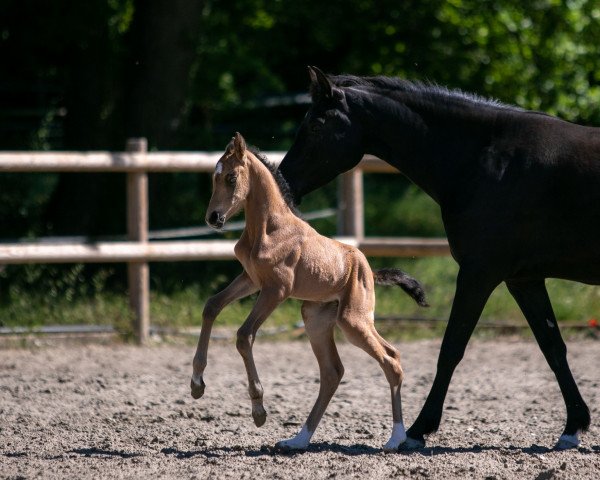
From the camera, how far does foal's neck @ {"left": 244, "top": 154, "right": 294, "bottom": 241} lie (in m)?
4.54

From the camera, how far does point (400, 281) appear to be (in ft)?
16.1

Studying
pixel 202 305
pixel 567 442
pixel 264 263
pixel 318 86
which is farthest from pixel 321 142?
pixel 202 305

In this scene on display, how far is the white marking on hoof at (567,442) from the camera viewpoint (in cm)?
488

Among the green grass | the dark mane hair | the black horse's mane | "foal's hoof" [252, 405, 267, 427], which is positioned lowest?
the green grass

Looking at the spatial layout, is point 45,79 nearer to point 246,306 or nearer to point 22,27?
point 22,27

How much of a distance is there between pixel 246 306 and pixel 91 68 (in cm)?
369

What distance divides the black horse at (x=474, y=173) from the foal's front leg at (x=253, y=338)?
0.62 meters

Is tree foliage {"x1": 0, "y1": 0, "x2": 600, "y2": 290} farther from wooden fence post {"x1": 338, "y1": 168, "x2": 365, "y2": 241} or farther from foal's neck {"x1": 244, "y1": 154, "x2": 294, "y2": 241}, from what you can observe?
foal's neck {"x1": 244, "y1": 154, "x2": 294, "y2": 241}

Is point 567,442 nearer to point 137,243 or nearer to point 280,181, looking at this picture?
point 280,181

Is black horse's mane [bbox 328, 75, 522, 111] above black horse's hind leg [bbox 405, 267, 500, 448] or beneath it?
above

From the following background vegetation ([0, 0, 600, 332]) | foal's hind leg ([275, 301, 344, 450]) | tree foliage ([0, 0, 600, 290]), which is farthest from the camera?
tree foliage ([0, 0, 600, 290])

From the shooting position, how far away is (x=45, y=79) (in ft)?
43.0

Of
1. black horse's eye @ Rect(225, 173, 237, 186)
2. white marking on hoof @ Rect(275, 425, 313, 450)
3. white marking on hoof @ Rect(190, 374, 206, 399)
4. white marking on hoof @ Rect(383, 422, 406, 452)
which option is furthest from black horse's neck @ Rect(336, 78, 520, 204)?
white marking on hoof @ Rect(190, 374, 206, 399)

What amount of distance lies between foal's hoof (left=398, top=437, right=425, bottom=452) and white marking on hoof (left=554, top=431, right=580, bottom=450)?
2.17 ft
